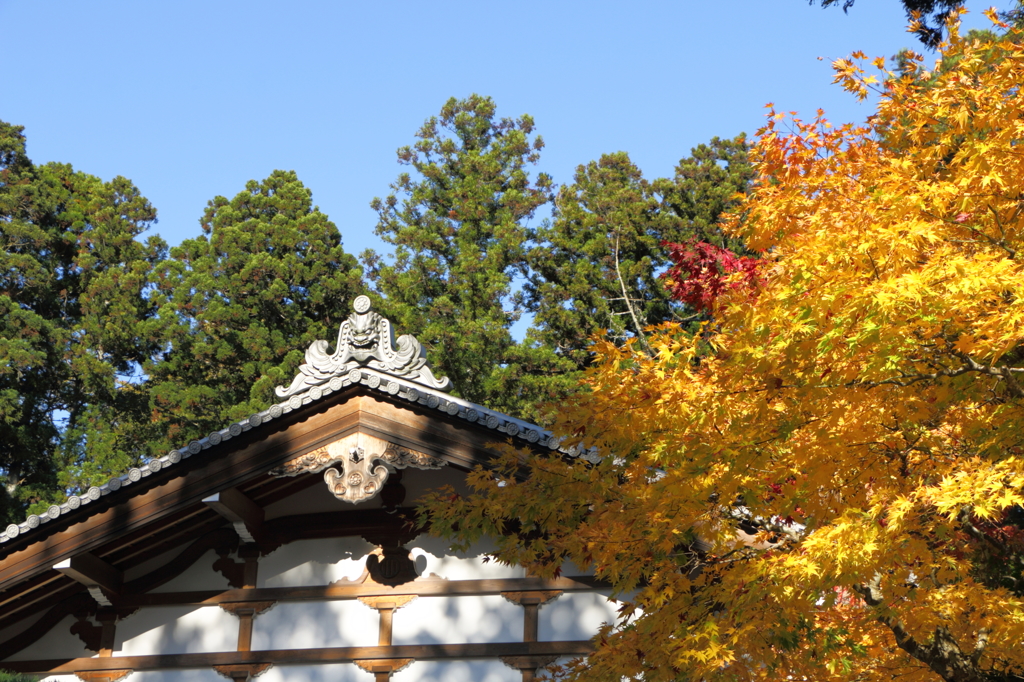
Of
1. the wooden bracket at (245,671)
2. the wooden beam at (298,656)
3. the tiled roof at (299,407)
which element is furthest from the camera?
the wooden bracket at (245,671)

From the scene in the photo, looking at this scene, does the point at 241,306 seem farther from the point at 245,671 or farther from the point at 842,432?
the point at 842,432

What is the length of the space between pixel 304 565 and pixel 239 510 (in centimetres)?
97

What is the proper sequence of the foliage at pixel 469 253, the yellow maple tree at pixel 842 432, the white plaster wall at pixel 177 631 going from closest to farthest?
the yellow maple tree at pixel 842 432 < the white plaster wall at pixel 177 631 < the foliage at pixel 469 253

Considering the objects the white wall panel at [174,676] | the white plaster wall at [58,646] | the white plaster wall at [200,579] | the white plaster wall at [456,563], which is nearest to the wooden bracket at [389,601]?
the white plaster wall at [456,563]

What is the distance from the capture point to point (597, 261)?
28719 millimetres

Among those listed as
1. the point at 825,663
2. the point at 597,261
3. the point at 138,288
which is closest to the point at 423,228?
the point at 597,261

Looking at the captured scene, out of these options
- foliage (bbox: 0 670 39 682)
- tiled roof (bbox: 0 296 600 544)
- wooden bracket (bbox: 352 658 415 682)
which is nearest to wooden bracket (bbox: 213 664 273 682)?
wooden bracket (bbox: 352 658 415 682)

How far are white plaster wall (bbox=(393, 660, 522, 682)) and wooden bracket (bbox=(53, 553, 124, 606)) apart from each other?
3317mm

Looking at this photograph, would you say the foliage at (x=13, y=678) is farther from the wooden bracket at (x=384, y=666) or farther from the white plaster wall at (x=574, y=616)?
the white plaster wall at (x=574, y=616)

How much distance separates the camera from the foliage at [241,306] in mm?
28984

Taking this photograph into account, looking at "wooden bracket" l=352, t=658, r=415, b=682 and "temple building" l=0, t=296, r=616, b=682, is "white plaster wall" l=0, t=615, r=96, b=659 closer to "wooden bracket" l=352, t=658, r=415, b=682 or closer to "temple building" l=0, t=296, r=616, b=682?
"temple building" l=0, t=296, r=616, b=682

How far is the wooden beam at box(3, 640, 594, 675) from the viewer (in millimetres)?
10266

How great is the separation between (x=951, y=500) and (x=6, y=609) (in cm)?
971

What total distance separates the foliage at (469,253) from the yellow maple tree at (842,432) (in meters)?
18.6
